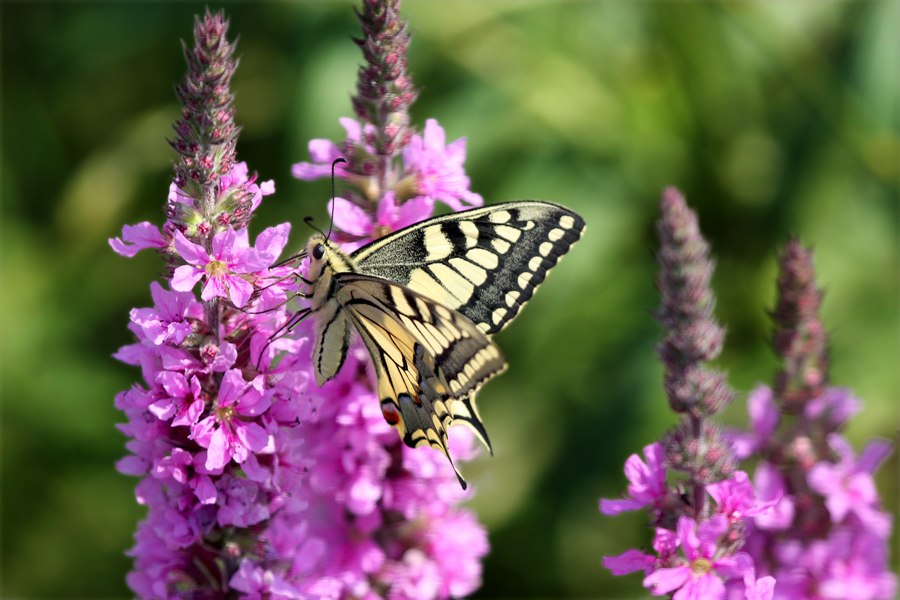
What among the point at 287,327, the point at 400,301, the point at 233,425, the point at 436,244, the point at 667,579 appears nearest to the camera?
the point at 667,579

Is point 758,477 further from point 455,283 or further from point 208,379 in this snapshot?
point 208,379

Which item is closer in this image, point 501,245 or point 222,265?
point 222,265

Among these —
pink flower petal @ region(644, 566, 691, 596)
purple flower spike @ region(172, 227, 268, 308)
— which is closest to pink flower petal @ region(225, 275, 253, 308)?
purple flower spike @ region(172, 227, 268, 308)

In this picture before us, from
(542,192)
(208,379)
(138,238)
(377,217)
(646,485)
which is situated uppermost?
(542,192)

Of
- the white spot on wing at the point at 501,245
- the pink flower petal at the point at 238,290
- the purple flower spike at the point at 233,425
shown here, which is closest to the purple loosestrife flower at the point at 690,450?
the white spot on wing at the point at 501,245

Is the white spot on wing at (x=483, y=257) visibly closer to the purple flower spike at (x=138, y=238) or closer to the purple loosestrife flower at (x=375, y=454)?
the purple loosestrife flower at (x=375, y=454)

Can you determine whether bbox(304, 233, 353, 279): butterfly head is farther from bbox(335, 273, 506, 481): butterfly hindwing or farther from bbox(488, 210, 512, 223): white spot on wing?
bbox(488, 210, 512, 223): white spot on wing

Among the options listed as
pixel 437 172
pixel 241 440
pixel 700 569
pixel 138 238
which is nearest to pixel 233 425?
pixel 241 440
